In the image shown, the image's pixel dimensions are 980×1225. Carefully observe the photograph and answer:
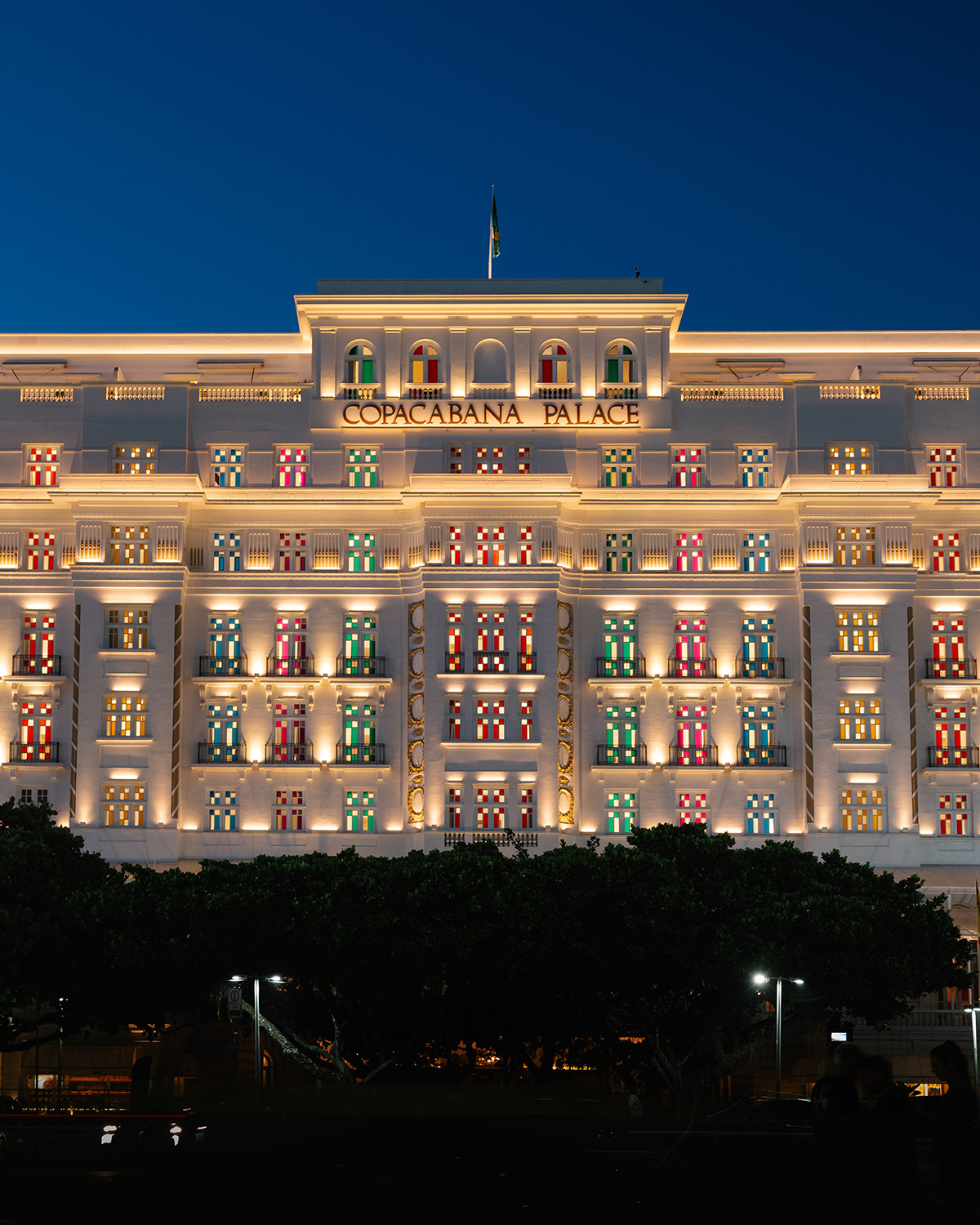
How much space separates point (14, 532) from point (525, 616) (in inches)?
1171

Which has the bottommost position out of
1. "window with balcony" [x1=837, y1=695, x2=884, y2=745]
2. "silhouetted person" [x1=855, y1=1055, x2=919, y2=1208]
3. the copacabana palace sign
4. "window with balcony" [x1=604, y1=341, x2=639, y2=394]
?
"silhouetted person" [x1=855, y1=1055, x2=919, y2=1208]

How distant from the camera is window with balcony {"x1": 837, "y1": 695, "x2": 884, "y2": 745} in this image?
8431cm

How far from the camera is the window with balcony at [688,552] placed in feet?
287

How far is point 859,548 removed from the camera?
86000mm

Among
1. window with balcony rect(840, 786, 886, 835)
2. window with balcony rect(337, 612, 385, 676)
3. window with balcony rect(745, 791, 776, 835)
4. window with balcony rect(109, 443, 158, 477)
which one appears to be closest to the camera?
window with balcony rect(840, 786, 886, 835)

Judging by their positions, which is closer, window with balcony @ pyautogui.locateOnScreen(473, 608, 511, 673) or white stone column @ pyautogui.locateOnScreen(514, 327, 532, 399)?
window with balcony @ pyautogui.locateOnScreen(473, 608, 511, 673)

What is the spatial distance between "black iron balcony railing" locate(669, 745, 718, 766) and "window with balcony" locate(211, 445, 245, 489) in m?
28.9

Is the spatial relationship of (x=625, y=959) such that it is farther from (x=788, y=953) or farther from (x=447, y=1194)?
(x=447, y=1194)

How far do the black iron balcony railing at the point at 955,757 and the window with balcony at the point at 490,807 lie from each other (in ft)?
78.6

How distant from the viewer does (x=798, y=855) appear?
2685 inches

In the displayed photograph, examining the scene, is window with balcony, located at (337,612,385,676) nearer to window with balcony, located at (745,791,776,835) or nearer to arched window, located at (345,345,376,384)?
arched window, located at (345,345,376,384)

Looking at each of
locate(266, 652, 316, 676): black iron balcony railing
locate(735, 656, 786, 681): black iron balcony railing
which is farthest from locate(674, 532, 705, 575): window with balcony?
locate(266, 652, 316, 676): black iron balcony railing

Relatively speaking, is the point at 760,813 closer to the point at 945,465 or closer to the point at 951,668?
the point at 951,668

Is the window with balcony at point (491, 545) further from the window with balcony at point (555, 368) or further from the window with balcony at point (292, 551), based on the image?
the window with balcony at point (292, 551)
